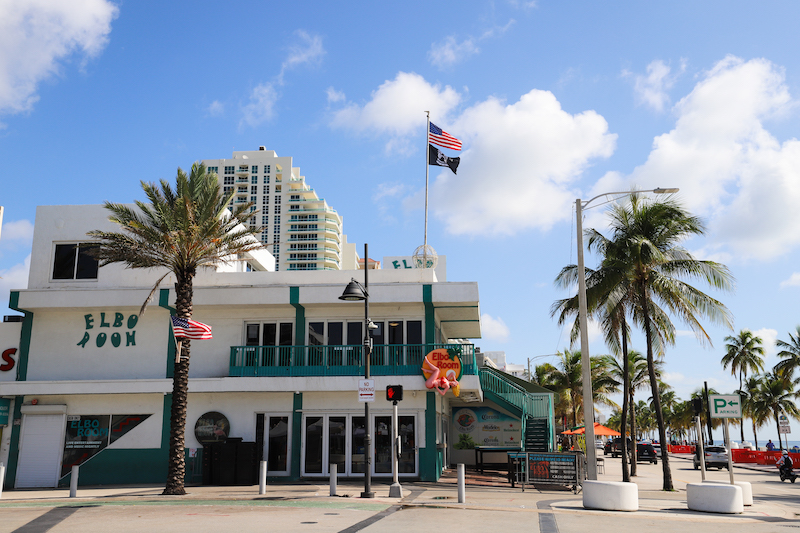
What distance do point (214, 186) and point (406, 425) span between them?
408 inches

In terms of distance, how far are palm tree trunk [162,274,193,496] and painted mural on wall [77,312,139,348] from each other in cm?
619

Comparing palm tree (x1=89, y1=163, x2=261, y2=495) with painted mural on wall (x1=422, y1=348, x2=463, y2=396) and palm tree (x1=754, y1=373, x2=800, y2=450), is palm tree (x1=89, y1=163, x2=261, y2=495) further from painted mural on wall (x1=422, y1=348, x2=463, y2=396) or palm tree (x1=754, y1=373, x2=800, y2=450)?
palm tree (x1=754, y1=373, x2=800, y2=450)

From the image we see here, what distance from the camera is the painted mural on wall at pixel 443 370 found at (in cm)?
2138

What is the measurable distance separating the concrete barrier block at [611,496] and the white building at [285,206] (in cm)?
11824

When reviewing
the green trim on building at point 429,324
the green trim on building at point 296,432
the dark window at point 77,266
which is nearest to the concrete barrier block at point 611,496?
the green trim on building at point 429,324

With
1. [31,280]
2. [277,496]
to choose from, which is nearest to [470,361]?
[277,496]

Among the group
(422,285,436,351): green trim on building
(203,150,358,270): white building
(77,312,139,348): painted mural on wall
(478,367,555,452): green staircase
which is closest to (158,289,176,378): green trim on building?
(77,312,139,348): painted mural on wall

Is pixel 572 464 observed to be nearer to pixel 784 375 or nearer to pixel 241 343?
pixel 241 343

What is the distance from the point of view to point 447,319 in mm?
26531

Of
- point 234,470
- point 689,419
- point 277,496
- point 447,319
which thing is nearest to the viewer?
point 277,496

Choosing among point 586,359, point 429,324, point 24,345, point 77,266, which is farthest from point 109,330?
point 586,359

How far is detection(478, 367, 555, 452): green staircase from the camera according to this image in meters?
25.7

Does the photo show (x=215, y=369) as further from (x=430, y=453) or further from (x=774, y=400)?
(x=774, y=400)

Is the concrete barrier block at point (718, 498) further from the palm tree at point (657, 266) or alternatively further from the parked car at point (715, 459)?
the parked car at point (715, 459)
